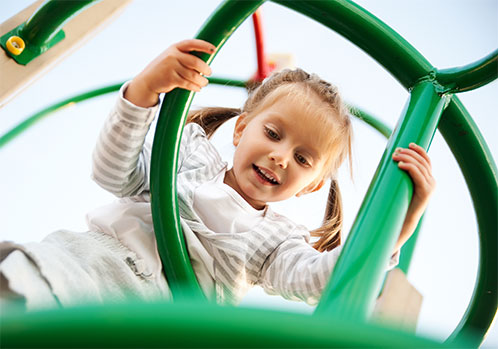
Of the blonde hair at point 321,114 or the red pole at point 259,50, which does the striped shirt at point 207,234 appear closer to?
the blonde hair at point 321,114

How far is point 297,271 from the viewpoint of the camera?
2.10 feet

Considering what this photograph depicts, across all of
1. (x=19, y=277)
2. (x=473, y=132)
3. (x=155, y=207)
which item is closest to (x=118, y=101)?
(x=155, y=207)

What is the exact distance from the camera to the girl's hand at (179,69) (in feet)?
1.80

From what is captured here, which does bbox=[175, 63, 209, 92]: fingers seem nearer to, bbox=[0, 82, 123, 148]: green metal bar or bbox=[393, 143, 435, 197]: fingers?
bbox=[393, 143, 435, 197]: fingers

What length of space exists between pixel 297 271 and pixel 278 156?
17cm

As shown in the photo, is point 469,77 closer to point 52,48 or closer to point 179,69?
point 179,69

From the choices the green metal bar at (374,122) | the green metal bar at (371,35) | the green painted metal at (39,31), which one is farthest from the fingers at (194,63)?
the green metal bar at (374,122)

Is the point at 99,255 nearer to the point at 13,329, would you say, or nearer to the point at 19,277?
the point at 19,277

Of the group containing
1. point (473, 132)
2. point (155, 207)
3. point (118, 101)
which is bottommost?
point (155, 207)

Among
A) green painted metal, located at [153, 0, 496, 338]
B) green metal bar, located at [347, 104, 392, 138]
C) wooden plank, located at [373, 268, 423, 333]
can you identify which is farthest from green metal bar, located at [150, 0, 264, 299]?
green metal bar, located at [347, 104, 392, 138]

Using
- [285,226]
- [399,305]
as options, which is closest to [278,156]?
[285,226]

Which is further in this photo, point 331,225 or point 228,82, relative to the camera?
point 228,82

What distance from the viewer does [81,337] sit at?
0.14m

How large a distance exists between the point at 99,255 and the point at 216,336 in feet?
1.51
